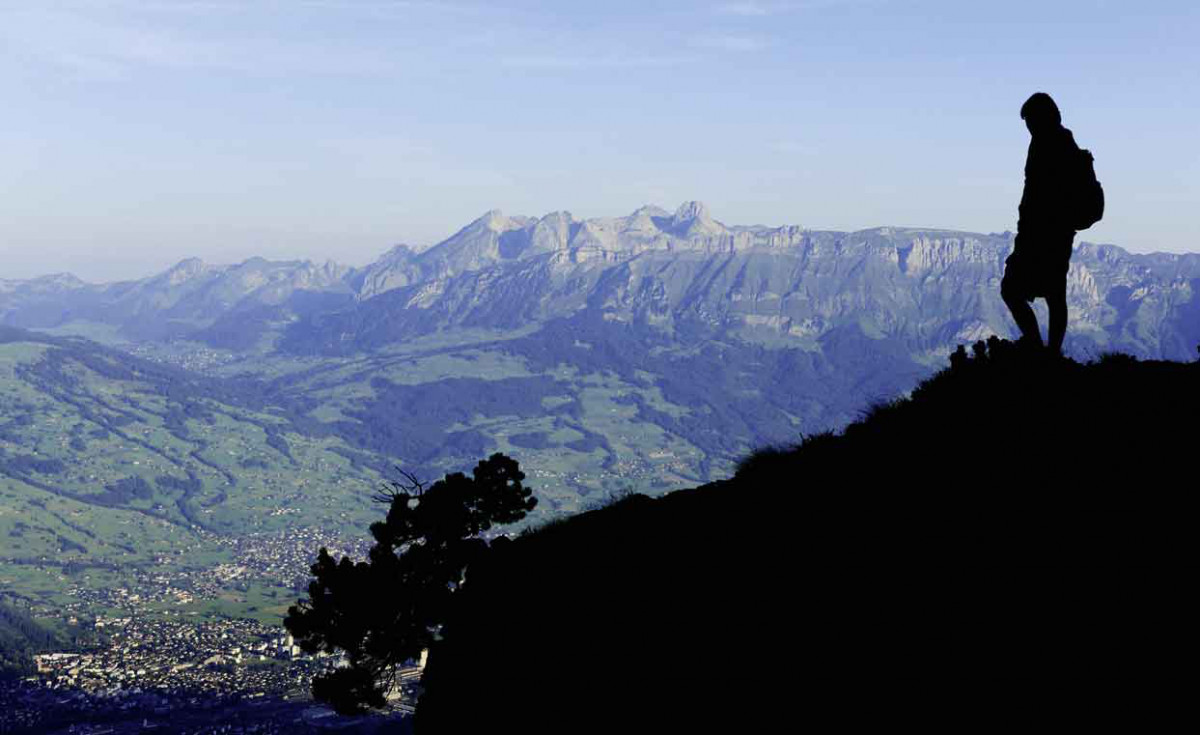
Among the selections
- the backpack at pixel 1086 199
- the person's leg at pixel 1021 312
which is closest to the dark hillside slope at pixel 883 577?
the person's leg at pixel 1021 312

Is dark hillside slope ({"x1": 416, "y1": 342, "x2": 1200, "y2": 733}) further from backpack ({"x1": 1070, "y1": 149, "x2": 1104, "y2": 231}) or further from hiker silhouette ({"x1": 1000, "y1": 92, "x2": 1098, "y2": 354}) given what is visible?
backpack ({"x1": 1070, "y1": 149, "x2": 1104, "y2": 231})

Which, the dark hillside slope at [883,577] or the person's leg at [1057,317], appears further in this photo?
the person's leg at [1057,317]

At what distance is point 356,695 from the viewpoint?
24.1 m

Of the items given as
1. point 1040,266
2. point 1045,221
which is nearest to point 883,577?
point 1040,266

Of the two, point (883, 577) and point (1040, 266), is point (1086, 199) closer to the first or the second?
point (1040, 266)

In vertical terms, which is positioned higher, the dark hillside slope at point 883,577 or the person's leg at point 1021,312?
the person's leg at point 1021,312

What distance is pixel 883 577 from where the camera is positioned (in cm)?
1373

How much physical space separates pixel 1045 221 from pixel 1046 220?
0.09 ft

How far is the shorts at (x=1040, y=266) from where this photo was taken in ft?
70.2

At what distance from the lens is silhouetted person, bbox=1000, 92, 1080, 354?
21234 millimetres

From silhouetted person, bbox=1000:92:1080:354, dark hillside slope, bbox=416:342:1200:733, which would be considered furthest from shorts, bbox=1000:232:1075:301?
dark hillside slope, bbox=416:342:1200:733

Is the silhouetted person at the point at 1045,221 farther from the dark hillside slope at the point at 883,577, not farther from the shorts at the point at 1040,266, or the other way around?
the dark hillside slope at the point at 883,577

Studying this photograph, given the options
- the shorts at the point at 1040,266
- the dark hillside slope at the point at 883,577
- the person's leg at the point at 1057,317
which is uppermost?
the shorts at the point at 1040,266

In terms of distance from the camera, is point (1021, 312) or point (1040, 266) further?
point (1021, 312)
